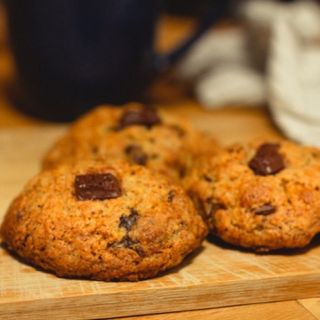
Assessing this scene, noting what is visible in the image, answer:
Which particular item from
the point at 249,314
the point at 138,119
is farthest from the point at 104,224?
the point at 138,119

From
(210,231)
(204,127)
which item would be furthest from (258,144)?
(204,127)

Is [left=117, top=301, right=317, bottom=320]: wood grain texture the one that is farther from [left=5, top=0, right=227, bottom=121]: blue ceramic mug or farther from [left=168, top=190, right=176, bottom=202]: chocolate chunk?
[left=5, top=0, right=227, bottom=121]: blue ceramic mug

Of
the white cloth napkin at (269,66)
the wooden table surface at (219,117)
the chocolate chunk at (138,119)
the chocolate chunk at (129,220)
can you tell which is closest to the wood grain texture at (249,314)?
the wooden table surface at (219,117)

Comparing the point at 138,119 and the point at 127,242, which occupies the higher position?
the point at 138,119

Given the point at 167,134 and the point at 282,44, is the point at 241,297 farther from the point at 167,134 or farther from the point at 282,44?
the point at 282,44

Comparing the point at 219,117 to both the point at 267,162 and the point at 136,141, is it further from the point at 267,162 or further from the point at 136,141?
the point at 267,162

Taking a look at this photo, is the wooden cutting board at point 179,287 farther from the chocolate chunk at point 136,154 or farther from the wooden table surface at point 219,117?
the chocolate chunk at point 136,154
